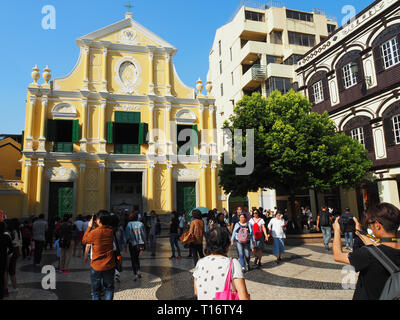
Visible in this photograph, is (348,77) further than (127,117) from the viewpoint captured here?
No

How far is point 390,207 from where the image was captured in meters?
2.55

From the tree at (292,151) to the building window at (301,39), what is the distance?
17.5 m

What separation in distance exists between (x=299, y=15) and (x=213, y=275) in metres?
35.4

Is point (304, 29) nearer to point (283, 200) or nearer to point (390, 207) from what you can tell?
point (283, 200)

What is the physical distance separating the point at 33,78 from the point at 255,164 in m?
16.6

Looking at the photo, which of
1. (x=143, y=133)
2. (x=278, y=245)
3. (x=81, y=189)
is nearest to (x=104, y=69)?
(x=143, y=133)

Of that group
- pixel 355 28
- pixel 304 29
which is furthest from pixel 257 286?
pixel 304 29

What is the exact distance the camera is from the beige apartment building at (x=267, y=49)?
27.7 metres

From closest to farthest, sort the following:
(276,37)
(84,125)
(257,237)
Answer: (257,237), (84,125), (276,37)

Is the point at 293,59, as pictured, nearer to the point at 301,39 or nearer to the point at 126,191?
the point at 301,39

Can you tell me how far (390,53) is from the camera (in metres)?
16.9

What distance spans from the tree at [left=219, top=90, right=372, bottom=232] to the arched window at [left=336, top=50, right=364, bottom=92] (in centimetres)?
530

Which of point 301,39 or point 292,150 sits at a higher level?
point 301,39

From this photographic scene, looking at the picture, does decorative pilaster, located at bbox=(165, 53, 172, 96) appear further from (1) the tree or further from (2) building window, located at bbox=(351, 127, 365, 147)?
(2) building window, located at bbox=(351, 127, 365, 147)
